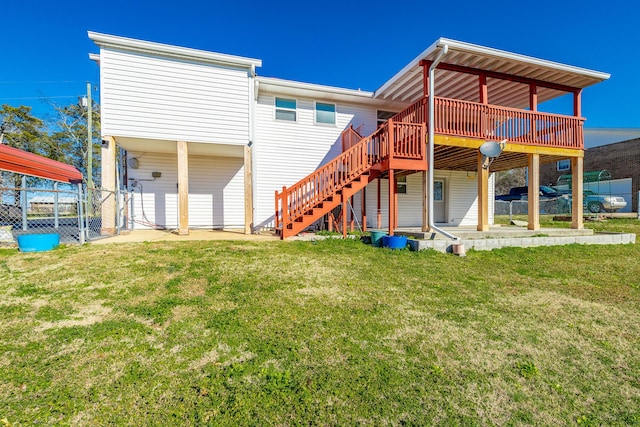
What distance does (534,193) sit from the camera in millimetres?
8320

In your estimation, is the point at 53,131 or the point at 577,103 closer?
the point at 577,103

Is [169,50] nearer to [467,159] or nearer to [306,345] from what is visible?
[306,345]

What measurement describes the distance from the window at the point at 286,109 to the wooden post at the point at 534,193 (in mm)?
7725

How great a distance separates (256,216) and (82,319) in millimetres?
6645

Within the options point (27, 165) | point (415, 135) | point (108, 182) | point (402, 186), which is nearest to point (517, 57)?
point (415, 135)

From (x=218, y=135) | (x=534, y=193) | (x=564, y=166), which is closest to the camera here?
(x=534, y=193)

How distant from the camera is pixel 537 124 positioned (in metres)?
8.41

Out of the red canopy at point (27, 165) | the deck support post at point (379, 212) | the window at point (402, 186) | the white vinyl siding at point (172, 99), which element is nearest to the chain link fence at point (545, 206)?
the window at point (402, 186)

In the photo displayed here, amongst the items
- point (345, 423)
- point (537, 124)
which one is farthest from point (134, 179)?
point (537, 124)

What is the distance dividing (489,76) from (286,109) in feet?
20.8

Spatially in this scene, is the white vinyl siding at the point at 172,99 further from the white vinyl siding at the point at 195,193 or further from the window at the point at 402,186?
the window at the point at 402,186

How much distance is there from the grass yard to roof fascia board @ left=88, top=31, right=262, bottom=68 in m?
5.88

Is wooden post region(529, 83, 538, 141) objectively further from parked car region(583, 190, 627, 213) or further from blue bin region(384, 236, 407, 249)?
parked car region(583, 190, 627, 213)

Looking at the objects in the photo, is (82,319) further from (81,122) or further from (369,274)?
(81,122)
